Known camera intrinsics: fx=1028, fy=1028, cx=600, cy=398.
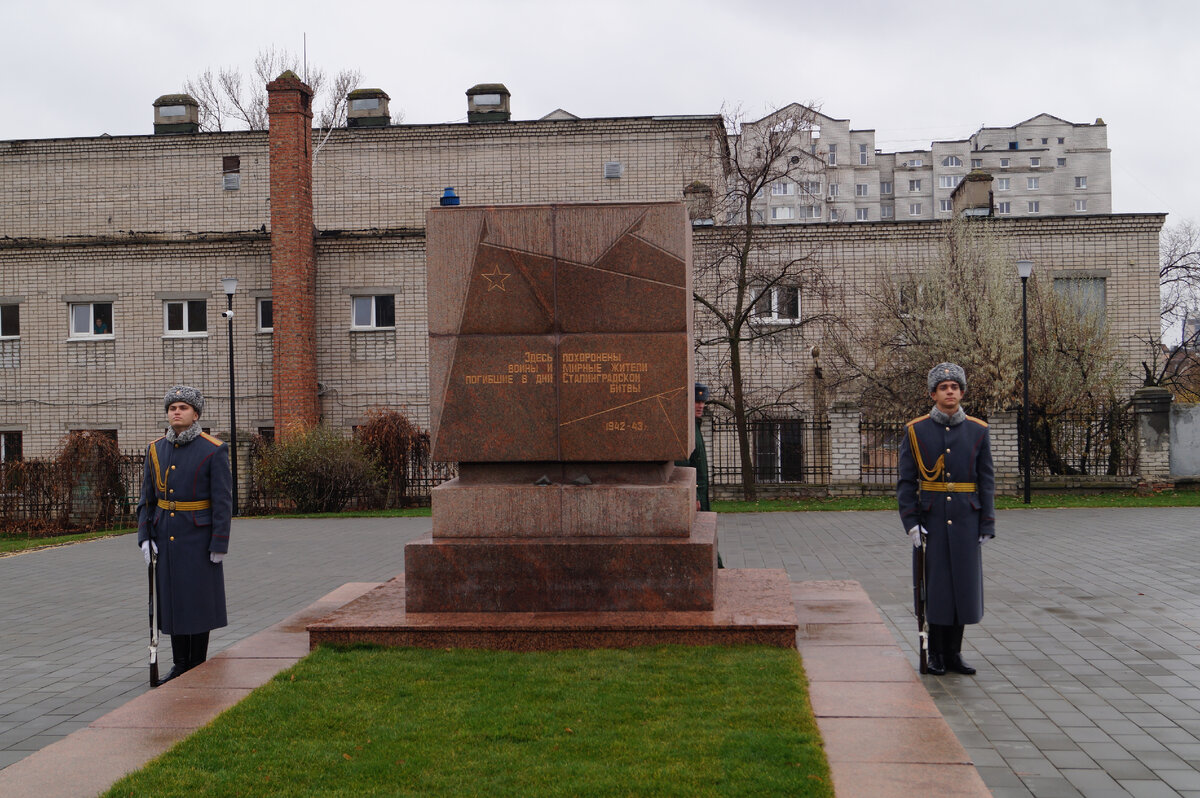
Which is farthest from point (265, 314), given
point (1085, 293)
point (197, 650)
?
point (197, 650)

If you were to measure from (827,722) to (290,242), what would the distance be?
Answer: 935 inches

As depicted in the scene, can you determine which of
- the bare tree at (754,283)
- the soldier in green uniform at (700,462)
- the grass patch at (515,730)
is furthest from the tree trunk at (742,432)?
the grass patch at (515,730)

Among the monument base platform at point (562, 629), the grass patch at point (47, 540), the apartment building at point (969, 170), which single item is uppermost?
the apartment building at point (969, 170)

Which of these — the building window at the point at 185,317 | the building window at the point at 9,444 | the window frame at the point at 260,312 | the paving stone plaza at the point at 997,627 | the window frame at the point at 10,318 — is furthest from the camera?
the building window at the point at 9,444

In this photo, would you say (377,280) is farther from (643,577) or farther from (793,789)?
(793,789)

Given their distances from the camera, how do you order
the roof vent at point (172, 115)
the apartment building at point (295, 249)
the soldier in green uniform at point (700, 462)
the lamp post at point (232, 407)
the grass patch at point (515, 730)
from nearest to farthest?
1. the grass patch at point (515, 730)
2. the soldier in green uniform at point (700, 462)
3. the lamp post at point (232, 407)
4. the apartment building at point (295, 249)
5. the roof vent at point (172, 115)

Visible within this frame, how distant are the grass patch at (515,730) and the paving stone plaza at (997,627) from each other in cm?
104

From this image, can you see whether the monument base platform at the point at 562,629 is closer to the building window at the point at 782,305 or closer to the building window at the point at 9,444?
→ the building window at the point at 782,305

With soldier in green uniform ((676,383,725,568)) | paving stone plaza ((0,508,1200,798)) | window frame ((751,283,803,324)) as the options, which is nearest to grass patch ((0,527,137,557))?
paving stone plaza ((0,508,1200,798))

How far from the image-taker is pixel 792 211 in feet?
278

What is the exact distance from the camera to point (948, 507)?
648 cm

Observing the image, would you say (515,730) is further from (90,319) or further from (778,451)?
(90,319)

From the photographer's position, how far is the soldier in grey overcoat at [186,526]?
21.6 feet

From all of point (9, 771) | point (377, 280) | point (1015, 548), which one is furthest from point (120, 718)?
point (377, 280)
